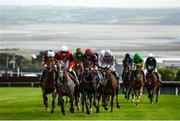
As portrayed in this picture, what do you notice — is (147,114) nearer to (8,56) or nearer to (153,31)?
(8,56)

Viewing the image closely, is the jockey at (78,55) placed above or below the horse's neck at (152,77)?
above

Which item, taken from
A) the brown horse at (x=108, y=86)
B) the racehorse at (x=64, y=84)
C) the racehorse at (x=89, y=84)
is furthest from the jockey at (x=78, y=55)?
the racehorse at (x=64, y=84)

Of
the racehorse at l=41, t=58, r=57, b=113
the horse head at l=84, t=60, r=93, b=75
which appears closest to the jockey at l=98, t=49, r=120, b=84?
the horse head at l=84, t=60, r=93, b=75

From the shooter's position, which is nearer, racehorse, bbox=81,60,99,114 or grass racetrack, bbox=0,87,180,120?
grass racetrack, bbox=0,87,180,120

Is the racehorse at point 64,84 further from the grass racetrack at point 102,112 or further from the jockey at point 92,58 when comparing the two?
the jockey at point 92,58

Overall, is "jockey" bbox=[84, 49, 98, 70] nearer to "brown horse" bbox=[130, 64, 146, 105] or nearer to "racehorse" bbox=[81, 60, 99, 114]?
"racehorse" bbox=[81, 60, 99, 114]

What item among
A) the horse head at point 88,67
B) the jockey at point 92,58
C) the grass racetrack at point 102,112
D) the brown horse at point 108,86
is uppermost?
the jockey at point 92,58

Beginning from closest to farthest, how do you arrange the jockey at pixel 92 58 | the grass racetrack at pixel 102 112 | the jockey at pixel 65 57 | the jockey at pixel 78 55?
the grass racetrack at pixel 102 112, the jockey at pixel 65 57, the jockey at pixel 92 58, the jockey at pixel 78 55

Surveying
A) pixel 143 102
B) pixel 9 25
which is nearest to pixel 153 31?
pixel 9 25

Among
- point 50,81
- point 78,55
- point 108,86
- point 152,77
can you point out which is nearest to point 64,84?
point 50,81

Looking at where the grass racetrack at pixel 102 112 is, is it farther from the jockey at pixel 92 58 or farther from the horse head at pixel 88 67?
the jockey at pixel 92 58

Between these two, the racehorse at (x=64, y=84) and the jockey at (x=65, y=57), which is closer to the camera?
the racehorse at (x=64, y=84)

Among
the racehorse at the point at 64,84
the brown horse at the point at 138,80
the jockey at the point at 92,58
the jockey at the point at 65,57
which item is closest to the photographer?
the racehorse at the point at 64,84

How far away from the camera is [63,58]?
22156 millimetres
